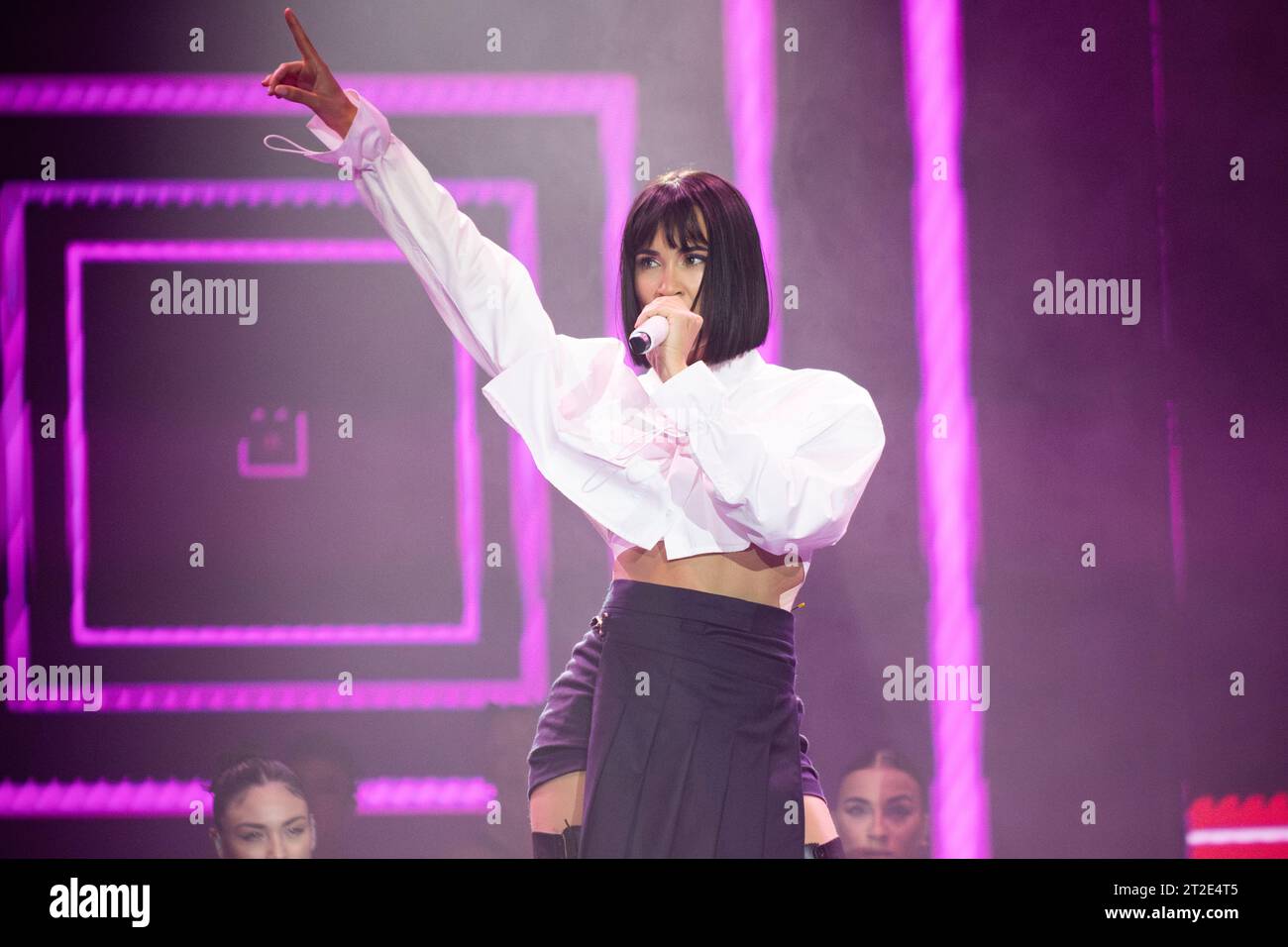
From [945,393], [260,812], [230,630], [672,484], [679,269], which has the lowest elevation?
[260,812]

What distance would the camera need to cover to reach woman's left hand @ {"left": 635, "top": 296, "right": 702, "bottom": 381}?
1.83 meters

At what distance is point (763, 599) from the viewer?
1.99 meters

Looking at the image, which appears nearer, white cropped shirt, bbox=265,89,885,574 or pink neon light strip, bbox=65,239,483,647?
white cropped shirt, bbox=265,89,885,574

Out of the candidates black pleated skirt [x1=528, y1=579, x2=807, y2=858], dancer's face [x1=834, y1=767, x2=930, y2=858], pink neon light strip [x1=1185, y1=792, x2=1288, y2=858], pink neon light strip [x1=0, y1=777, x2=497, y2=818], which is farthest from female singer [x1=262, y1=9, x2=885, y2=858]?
pink neon light strip [x1=1185, y1=792, x2=1288, y2=858]

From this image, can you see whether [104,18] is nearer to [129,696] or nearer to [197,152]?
[197,152]

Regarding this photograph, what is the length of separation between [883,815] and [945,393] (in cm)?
98

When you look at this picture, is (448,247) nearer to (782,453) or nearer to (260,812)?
(782,453)

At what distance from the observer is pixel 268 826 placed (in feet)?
9.10

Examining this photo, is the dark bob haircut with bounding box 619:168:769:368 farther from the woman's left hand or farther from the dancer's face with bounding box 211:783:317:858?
the dancer's face with bounding box 211:783:317:858

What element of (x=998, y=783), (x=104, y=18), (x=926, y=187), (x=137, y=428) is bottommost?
(x=998, y=783)

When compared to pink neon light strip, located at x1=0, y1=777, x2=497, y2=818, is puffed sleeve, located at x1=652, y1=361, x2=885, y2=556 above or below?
above

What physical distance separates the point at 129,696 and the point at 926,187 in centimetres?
218

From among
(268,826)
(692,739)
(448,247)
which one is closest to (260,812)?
(268,826)
